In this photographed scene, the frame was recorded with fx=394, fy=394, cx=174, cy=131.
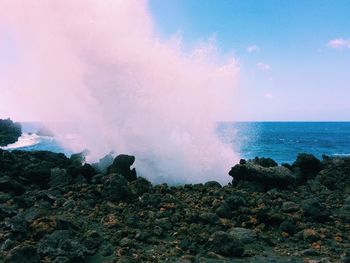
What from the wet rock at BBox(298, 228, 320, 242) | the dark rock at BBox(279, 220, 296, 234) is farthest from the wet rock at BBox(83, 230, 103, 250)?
the wet rock at BBox(298, 228, 320, 242)

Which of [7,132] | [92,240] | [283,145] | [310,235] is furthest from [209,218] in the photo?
[7,132]

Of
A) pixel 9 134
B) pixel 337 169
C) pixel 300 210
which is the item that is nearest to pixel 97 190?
pixel 300 210

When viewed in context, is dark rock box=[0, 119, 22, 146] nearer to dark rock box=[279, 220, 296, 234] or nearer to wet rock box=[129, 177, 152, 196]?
wet rock box=[129, 177, 152, 196]

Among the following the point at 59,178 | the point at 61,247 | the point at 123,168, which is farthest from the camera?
the point at 123,168

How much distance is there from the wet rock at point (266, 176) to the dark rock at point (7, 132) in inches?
2594

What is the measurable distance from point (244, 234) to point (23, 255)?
15.6 feet

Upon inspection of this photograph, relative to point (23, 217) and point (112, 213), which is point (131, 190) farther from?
point (23, 217)

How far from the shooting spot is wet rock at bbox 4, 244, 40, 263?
22.3ft

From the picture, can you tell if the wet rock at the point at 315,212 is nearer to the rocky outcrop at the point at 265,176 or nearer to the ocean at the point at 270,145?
the rocky outcrop at the point at 265,176

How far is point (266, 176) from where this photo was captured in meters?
15.1

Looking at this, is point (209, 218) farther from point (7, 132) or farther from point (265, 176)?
point (7, 132)

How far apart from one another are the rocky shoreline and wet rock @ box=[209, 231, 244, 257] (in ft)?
0.07

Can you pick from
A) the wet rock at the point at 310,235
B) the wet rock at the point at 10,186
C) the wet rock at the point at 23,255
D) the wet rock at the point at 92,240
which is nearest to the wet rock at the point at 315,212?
the wet rock at the point at 310,235

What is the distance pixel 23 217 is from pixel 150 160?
56.4ft
